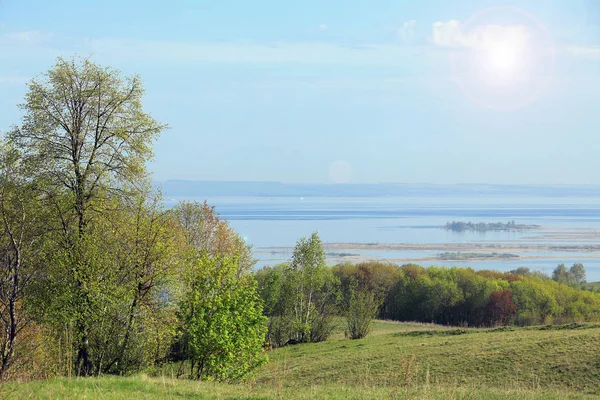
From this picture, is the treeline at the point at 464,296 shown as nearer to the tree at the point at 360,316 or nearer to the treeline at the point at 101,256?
the tree at the point at 360,316

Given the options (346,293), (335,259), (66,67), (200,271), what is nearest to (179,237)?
(200,271)

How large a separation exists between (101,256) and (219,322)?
5289 mm

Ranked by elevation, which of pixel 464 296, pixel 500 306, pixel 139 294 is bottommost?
pixel 500 306

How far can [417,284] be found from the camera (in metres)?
87.1

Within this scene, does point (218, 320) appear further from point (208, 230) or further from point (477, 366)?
point (208, 230)

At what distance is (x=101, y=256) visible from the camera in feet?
79.4

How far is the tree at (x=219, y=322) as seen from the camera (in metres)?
23.6

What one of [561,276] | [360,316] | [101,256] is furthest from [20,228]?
[561,276]

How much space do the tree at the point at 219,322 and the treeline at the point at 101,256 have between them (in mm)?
54

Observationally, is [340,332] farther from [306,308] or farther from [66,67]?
[66,67]

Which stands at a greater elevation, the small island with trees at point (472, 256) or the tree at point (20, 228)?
the small island with trees at point (472, 256)

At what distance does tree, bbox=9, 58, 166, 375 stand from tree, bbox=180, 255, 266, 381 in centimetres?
426

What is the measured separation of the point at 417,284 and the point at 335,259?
64907mm

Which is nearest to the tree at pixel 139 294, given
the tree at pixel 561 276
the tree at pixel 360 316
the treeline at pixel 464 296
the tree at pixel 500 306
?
the tree at pixel 360 316
